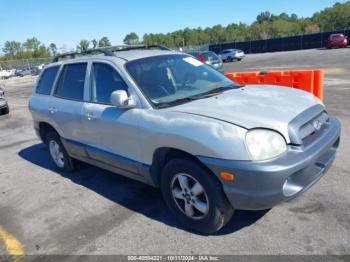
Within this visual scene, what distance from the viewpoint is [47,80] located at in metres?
5.81

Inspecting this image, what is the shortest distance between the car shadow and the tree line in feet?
267

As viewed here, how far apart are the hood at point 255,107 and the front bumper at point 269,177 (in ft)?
0.81

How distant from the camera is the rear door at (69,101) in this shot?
477 centimetres

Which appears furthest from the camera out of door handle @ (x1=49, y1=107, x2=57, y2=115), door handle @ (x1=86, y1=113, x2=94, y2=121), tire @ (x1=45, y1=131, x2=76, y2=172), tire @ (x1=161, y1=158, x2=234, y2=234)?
tire @ (x1=45, y1=131, x2=76, y2=172)

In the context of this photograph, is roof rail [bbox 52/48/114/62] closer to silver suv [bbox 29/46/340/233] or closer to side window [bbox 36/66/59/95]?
silver suv [bbox 29/46/340/233]

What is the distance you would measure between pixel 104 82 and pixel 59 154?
2.07 metres

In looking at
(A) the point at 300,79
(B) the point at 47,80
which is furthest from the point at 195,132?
(A) the point at 300,79

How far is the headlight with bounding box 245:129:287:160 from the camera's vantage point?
2914 millimetres

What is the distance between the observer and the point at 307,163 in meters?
3.03

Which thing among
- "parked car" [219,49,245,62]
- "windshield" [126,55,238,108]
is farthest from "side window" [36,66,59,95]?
"parked car" [219,49,245,62]

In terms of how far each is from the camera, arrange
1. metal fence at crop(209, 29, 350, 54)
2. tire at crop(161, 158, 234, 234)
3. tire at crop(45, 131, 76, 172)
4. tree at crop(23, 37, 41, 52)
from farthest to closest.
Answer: tree at crop(23, 37, 41, 52) → metal fence at crop(209, 29, 350, 54) → tire at crop(45, 131, 76, 172) → tire at crop(161, 158, 234, 234)

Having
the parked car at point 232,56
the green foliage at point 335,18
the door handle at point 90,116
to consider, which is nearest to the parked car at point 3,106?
the door handle at point 90,116

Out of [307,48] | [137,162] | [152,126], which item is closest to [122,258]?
[137,162]

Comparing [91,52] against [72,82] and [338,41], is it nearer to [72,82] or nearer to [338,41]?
[72,82]
